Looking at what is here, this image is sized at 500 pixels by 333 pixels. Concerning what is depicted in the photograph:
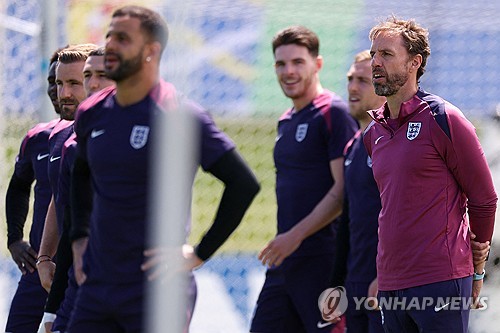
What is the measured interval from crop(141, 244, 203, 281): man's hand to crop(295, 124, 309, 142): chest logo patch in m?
2.12

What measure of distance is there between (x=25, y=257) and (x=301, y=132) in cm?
166

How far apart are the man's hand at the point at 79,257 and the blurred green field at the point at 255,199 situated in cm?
566

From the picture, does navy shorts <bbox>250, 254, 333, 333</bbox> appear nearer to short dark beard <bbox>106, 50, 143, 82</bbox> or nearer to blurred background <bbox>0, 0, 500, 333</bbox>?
blurred background <bbox>0, 0, 500, 333</bbox>

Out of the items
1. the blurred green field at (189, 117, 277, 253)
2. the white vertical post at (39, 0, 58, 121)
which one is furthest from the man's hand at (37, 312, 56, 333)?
the blurred green field at (189, 117, 277, 253)

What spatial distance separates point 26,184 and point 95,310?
2.28m

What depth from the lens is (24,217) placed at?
6.30 m

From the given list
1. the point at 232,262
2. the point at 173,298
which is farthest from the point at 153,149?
the point at 232,262

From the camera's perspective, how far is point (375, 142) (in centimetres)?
484

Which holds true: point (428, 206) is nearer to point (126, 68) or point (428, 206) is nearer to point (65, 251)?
point (126, 68)

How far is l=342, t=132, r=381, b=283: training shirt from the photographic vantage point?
5.36 m

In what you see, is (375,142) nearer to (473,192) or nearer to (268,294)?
(473,192)

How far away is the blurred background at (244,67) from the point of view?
7.38m

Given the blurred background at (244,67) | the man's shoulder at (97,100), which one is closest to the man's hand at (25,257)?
the blurred background at (244,67)

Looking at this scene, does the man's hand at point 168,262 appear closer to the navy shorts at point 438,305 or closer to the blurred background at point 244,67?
the navy shorts at point 438,305
